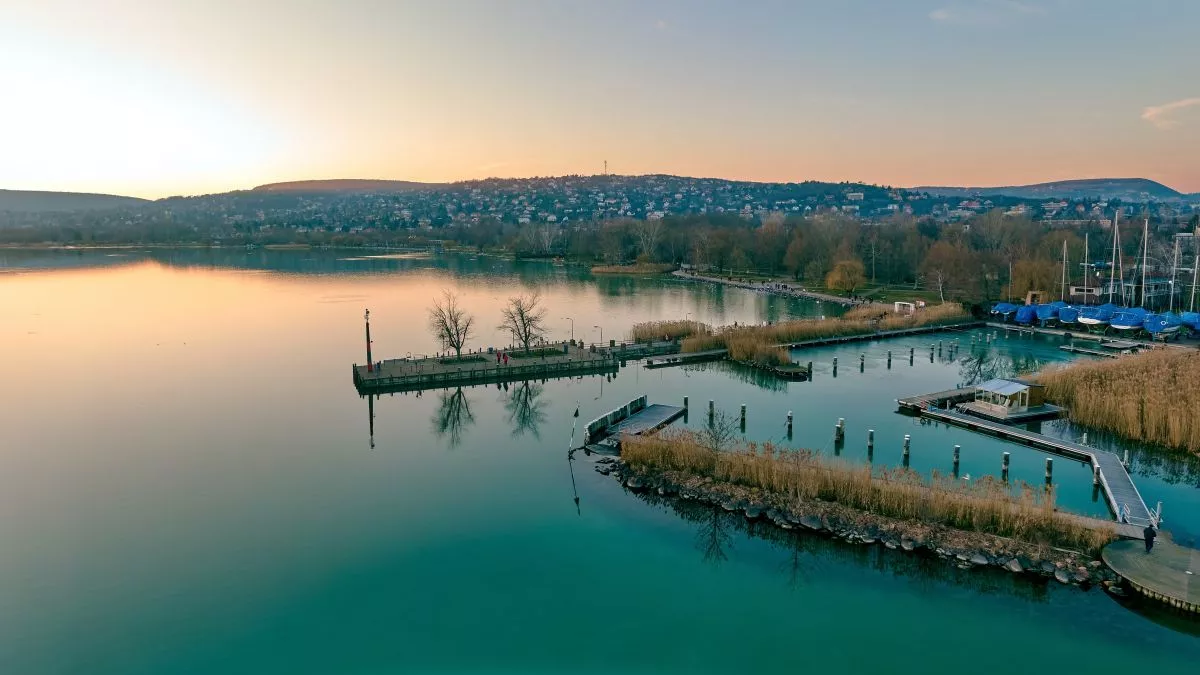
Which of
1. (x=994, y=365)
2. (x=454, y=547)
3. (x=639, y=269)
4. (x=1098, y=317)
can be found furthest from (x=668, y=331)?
(x=639, y=269)

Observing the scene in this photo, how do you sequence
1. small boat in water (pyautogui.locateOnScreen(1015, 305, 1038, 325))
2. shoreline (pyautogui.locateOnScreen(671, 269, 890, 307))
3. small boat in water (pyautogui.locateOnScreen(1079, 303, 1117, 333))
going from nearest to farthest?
small boat in water (pyautogui.locateOnScreen(1079, 303, 1117, 333)), small boat in water (pyautogui.locateOnScreen(1015, 305, 1038, 325)), shoreline (pyautogui.locateOnScreen(671, 269, 890, 307))

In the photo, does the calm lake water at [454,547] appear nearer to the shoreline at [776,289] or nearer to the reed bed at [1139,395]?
the reed bed at [1139,395]

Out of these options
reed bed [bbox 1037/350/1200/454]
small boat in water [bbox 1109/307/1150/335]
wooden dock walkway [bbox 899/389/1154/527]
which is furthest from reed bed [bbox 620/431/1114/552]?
small boat in water [bbox 1109/307/1150/335]

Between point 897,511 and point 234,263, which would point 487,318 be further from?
point 234,263

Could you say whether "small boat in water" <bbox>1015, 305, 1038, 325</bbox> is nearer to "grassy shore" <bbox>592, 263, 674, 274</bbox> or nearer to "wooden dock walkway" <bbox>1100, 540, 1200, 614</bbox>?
"wooden dock walkway" <bbox>1100, 540, 1200, 614</bbox>

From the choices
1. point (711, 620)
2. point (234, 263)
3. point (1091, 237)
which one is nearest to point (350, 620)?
point (711, 620)

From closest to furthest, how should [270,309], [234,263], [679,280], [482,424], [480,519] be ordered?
[480,519], [482,424], [270,309], [679,280], [234,263]
